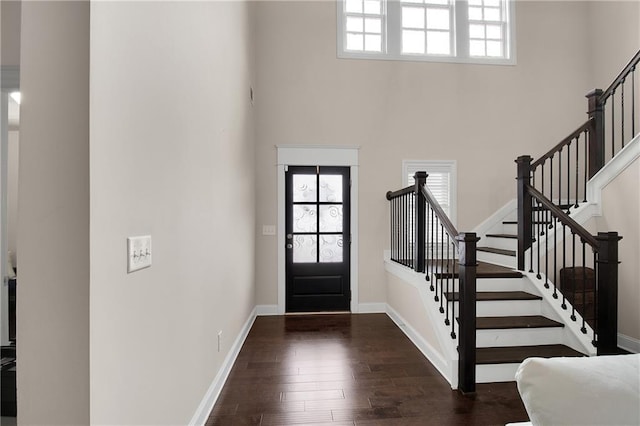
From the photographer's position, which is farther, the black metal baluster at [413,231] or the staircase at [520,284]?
the black metal baluster at [413,231]

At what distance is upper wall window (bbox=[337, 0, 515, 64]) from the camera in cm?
450

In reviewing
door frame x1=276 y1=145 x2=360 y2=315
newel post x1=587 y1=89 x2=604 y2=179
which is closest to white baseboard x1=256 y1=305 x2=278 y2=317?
door frame x1=276 y1=145 x2=360 y2=315

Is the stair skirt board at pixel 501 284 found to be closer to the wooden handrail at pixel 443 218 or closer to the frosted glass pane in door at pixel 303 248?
the wooden handrail at pixel 443 218

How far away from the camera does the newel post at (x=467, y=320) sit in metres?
2.31

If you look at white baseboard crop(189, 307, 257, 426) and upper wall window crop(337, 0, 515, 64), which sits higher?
upper wall window crop(337, 0, 515, 64)

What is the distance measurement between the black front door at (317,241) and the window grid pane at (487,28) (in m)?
2.87

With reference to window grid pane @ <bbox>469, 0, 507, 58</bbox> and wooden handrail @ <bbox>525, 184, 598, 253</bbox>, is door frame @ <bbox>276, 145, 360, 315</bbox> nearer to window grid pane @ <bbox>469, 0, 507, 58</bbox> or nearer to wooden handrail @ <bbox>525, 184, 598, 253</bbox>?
wooden handrail @ <bbox>525, 184, 598, 253</bbox>

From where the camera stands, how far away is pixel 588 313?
3.14m

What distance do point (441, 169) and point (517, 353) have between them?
263 centimetres

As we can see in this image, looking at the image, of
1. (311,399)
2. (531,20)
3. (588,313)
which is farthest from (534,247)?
(531,20)

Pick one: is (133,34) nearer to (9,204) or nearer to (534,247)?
(9,204)

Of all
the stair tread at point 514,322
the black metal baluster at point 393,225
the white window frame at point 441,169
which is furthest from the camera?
the white window frame at point 441,169

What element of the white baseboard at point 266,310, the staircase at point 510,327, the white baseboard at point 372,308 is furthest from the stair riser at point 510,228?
the white baseboard at point 266,310

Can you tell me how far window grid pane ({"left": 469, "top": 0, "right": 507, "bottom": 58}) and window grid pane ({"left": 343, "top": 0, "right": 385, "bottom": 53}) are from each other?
1382mm
